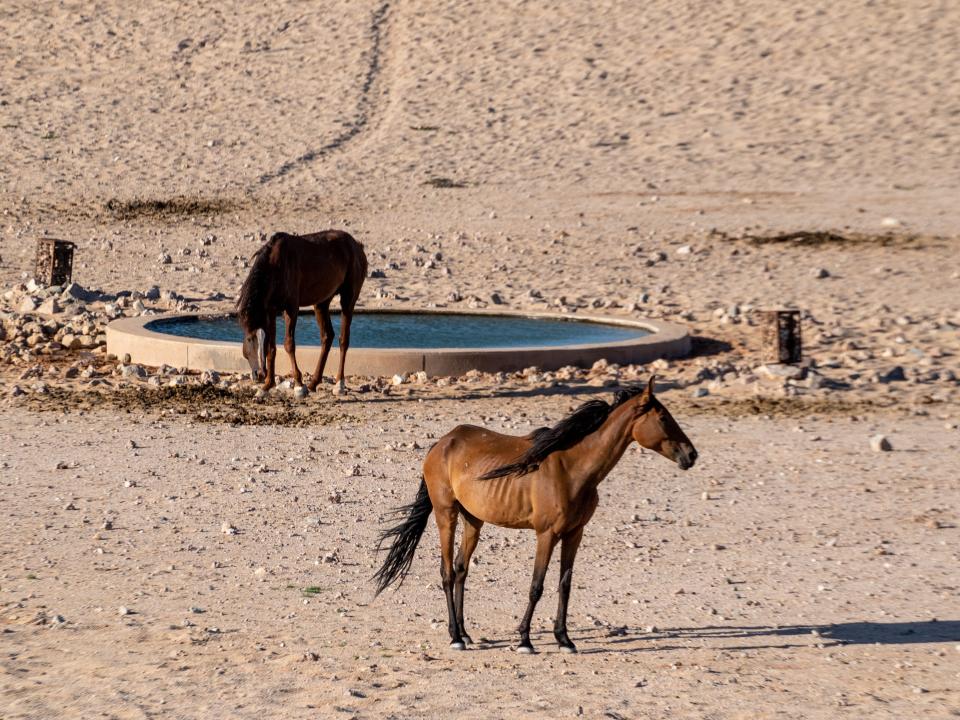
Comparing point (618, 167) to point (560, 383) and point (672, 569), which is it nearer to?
point (560, 383)

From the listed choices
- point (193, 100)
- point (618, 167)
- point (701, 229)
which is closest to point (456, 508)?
point (701, 229)

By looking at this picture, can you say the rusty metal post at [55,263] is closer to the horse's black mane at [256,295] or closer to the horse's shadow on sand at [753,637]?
the horse's black mane at [256,295]

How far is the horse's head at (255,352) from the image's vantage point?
1530cm

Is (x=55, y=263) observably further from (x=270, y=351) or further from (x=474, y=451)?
(x=474, y=451)

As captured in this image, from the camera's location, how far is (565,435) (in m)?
7.88

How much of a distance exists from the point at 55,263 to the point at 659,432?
15.5m

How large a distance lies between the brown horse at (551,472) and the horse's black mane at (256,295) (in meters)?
7.17

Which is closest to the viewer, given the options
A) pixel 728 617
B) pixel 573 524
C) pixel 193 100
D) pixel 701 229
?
pixel 573 524

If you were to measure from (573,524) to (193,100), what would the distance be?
34.0m

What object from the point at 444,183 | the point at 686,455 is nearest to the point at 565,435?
the point at 686,455

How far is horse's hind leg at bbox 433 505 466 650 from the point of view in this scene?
26.8 ft

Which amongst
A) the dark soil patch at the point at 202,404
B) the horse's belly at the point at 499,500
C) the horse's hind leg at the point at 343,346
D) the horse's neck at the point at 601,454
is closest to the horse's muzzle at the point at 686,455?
the horse's neck at the point at 601,454

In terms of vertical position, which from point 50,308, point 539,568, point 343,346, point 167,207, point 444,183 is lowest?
point 539,568

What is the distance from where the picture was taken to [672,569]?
978 cm
